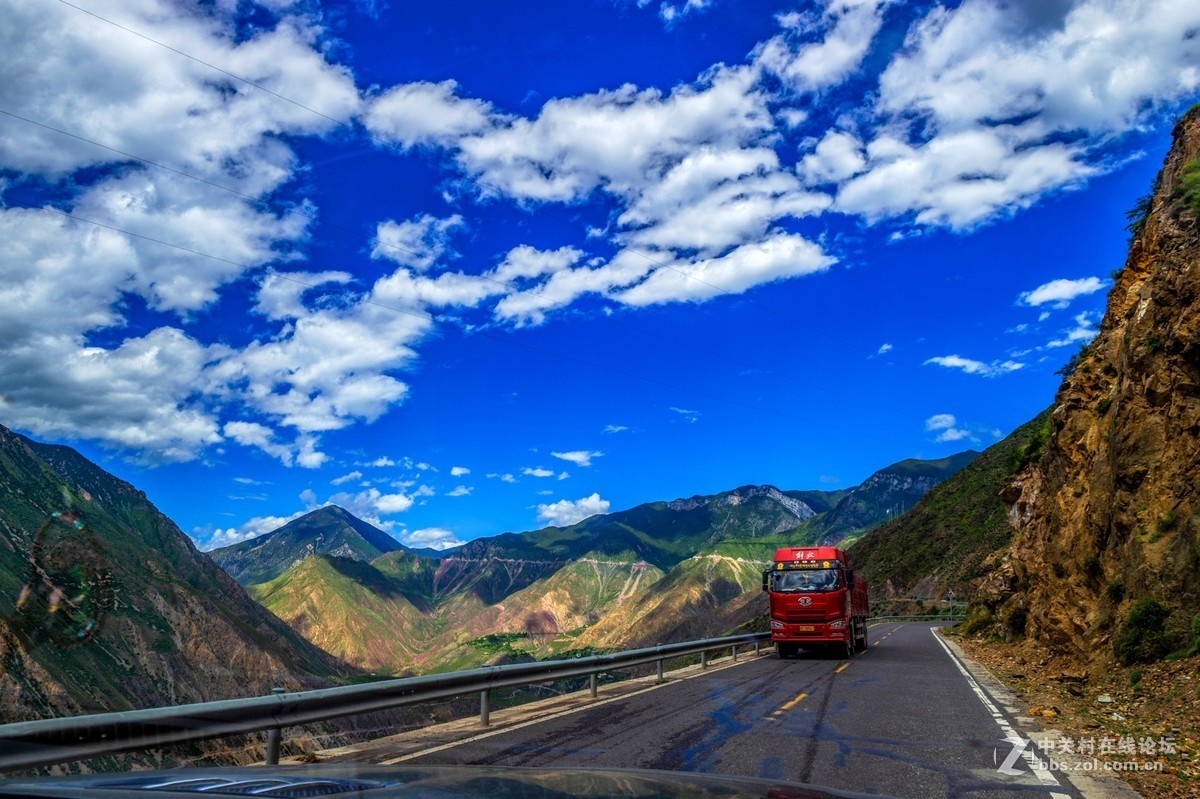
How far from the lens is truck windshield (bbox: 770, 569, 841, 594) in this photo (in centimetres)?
2411

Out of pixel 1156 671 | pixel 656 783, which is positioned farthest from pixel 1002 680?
pixel 656 783

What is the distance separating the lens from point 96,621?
12406cm

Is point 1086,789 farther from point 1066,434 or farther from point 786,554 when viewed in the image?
point 1066,434

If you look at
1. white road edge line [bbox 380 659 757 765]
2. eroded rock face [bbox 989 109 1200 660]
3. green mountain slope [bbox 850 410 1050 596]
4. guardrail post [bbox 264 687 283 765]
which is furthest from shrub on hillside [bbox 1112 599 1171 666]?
green mountain slope [bbox 850 410 1050 596]

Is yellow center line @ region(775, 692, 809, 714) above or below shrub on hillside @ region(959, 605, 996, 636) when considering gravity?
above

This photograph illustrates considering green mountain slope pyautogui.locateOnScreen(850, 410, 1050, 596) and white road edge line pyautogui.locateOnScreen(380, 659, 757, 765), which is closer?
white road edge line pyautogui.locateOnScreen(380, 659, 757, 765)

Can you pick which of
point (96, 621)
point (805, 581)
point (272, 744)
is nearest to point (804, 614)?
A: point (805, 581)

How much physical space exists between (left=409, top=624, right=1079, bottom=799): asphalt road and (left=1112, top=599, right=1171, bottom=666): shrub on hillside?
294 centimetres

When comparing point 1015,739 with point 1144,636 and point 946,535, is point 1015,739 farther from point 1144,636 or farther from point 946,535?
point 946,535

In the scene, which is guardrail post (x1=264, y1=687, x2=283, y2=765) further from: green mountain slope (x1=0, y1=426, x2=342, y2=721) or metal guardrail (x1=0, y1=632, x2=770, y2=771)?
green mountain slope (x1=0, y1=426, x2=342, y2=721)

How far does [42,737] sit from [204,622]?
164117mm

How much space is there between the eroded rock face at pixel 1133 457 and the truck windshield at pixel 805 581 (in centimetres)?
619

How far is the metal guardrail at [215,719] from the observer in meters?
4.89

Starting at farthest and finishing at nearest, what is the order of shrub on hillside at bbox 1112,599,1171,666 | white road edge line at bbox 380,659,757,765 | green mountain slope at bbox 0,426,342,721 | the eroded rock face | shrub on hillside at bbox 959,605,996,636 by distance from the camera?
1. green mountain slope at bbox 0,426,342,721
2. shrub on hillside at bbox 959,605,996,636
3. the eroded rock face
4. shrub on hillside at bbox 1112,599,1171,666
5. white road edge line at bbox 380,659,757,765
